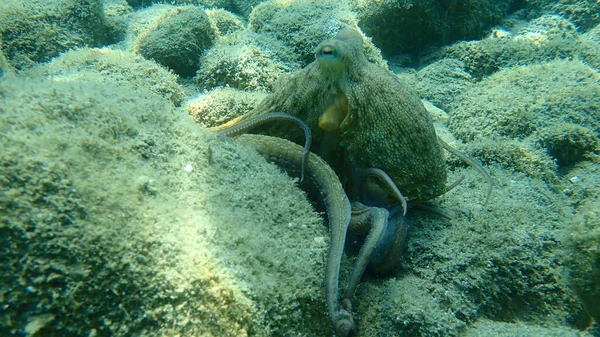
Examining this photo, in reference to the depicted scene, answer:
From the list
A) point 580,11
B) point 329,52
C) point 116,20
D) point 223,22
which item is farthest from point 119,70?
point 580,11

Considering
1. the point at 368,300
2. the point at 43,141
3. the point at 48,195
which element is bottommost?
the point at 368,300

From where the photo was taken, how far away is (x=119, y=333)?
1266mm

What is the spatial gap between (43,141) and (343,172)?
1.75 m

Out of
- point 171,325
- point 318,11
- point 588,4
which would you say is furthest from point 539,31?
point 171,325

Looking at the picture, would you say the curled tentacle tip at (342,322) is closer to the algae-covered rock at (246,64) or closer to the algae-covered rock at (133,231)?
the algae-covered rock at (133,231)

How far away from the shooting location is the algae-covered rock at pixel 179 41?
445 cm

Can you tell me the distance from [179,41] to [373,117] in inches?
134

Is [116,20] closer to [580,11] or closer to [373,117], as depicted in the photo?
[373,117]

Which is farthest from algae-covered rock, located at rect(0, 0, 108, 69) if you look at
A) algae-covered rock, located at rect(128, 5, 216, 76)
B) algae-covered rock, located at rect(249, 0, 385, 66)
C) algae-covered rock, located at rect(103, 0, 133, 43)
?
algae-covered rock, located at rect(249, 0, 385, 66)

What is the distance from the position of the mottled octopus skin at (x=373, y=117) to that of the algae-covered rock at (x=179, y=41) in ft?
9.16

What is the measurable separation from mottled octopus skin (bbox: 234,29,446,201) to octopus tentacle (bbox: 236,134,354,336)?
272mm

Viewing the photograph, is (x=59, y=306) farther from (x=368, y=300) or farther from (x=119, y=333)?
(x=368, y=300)

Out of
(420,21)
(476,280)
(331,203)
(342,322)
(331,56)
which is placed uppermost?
(331,56)

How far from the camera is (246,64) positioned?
412 centimetres
